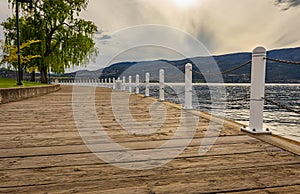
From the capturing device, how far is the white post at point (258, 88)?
112 inches

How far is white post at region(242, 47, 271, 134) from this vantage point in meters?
2.86

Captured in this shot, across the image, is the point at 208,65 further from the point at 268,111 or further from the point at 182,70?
the point at 268,111

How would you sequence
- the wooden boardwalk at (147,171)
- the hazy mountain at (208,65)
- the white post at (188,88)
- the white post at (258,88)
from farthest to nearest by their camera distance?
the hazy mountain at (208,65) < the white post at (188,88) < the white post at (258,88) < the wooden boardwalk at (147,171)

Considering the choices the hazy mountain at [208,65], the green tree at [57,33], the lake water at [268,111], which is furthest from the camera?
the green tree at [57,33]

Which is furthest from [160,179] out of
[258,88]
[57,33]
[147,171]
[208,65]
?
[57,33]

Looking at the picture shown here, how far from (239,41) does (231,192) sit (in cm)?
1069

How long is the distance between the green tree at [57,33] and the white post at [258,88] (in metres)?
14.2

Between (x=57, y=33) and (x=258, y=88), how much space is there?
1567cm

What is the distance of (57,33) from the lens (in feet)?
52.5

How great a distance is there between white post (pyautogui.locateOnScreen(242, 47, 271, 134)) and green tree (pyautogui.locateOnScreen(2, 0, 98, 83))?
1424 centimetres

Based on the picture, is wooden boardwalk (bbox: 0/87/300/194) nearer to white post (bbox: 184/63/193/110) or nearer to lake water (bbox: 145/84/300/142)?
lake water (bbox: 145/84/300/142)

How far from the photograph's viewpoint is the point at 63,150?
2139mm

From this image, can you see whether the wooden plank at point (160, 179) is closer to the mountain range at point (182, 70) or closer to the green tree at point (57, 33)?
the mountain range at point (182, 70)

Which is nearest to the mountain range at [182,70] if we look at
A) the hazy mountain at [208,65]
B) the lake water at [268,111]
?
the hazy mountain at [208,65]
